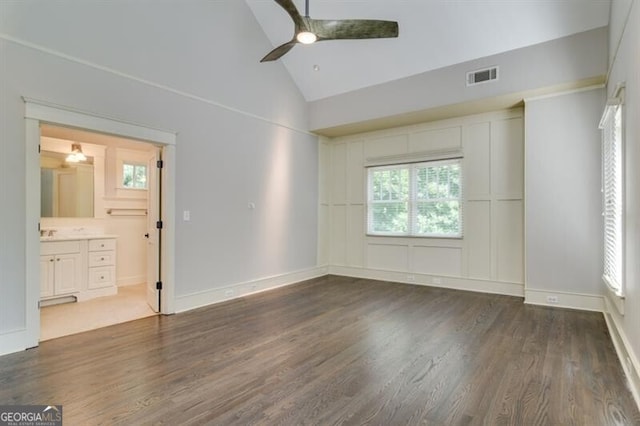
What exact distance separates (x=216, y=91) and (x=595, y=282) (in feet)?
18.3

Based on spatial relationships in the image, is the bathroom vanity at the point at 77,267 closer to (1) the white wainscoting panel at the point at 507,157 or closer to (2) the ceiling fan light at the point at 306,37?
(2) the ceiling fan light at the point at 306,37

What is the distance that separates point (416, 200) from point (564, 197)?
7.11 feet

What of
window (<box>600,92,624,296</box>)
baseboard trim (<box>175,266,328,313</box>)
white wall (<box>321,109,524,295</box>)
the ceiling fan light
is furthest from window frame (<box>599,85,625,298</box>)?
baseboard trim (<box>175,266,328,313</box>)

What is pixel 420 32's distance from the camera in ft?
15.0

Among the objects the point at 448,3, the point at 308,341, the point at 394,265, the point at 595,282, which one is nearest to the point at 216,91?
the point at 448,3

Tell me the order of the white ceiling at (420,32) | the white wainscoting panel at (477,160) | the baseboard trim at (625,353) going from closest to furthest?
the baseboard trim at (625,353) < the white ceiling at (420,32) < the white wainscoting panel at (477,160)

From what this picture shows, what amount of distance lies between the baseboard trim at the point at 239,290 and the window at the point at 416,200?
161 cm

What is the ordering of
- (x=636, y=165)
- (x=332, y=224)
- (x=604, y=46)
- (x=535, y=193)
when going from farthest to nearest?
(x=332, y=224)
(x=535, y=193)
(x=604, y=46)
(x=636, y=165)

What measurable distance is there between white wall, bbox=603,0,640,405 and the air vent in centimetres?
147

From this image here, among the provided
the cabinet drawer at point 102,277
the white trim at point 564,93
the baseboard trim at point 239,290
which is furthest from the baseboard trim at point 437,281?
the cabinet drawer at point 102,277

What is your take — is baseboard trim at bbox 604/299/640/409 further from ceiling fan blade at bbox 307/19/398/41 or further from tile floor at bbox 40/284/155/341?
tile floor at bbox 40/284/155/341

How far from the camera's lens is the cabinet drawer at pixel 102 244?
499 cm

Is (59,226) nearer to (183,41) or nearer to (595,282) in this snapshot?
(183,41)

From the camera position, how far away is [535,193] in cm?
447
